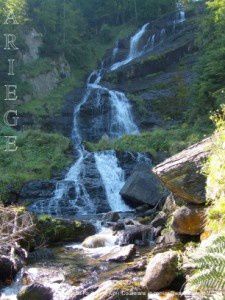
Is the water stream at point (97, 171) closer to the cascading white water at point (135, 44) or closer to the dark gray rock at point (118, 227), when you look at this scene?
the dark gray rock at point (118, 227)

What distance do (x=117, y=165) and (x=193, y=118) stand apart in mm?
6867

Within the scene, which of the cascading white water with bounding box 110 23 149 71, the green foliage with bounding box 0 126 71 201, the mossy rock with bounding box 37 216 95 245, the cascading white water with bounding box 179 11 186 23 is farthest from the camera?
the cascading white water with bounding box 179 11 186 23

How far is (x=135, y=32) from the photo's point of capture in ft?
136

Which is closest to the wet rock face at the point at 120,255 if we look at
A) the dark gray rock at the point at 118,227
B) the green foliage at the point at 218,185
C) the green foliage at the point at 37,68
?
the dark gray rock at the point at 118,227

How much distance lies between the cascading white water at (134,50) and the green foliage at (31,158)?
1301 cm

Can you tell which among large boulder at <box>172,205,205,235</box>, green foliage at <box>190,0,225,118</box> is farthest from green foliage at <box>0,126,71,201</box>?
large boulder at <box>172,205,205,235</box>

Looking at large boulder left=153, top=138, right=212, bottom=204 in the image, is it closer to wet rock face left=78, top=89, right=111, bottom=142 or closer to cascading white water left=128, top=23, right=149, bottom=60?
wet rock face left=78, top=89, right=111, bottom=142

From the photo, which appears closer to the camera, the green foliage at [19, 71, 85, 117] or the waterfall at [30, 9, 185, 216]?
the waterfall at [30, 9, 185, 216]

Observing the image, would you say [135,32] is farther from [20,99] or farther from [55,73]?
[20,99]

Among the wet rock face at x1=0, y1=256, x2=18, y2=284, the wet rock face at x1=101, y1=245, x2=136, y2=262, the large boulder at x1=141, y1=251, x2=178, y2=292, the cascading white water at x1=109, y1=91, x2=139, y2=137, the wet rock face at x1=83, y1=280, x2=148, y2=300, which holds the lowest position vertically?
the wet rock face at x1=101, y1=245, x2=136, y2=262

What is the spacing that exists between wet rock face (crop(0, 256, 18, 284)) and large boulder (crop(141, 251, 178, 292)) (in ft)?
11.1

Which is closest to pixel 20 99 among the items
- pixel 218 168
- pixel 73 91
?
pixel 73 91

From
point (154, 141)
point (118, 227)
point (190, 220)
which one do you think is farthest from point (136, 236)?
point (154, 141)

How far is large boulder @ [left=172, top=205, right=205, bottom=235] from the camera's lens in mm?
10148
